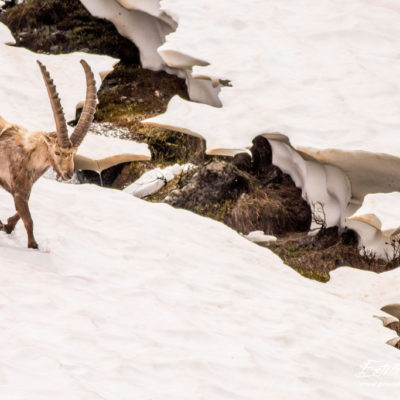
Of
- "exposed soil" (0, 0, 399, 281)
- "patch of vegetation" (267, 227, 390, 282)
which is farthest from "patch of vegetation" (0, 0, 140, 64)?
"patch of vegetation" (267, 227, 390, 282)

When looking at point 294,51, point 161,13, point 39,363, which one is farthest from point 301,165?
point 39,363

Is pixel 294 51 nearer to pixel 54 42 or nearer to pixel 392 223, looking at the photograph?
pixel 392 223

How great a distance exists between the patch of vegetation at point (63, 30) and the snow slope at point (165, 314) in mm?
8845

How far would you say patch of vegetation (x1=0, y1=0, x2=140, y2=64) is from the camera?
19109 mm

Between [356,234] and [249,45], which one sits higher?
[249,45]

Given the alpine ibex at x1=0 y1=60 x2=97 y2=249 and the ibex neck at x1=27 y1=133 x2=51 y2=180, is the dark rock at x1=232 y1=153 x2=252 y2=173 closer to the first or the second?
the alpine ibex at x1=0 y1=60 x2=97 y2=249

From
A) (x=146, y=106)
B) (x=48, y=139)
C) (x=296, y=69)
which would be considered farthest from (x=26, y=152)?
(x=146, y=106)

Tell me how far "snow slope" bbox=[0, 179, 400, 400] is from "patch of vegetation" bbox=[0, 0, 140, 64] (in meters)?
8.84

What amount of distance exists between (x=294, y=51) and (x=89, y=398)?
1021cm

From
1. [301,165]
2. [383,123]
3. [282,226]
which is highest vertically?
[383,123]

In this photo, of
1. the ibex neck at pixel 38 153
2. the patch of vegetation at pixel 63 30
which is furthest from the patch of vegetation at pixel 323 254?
the patch of vegetation at pixel 63 30

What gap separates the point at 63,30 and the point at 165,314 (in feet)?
45.4

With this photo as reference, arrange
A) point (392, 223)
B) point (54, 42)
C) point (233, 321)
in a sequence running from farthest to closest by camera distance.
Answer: point (54, 42) → point (392, 223) → point (233, 321)

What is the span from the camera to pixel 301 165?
43.3 feet
